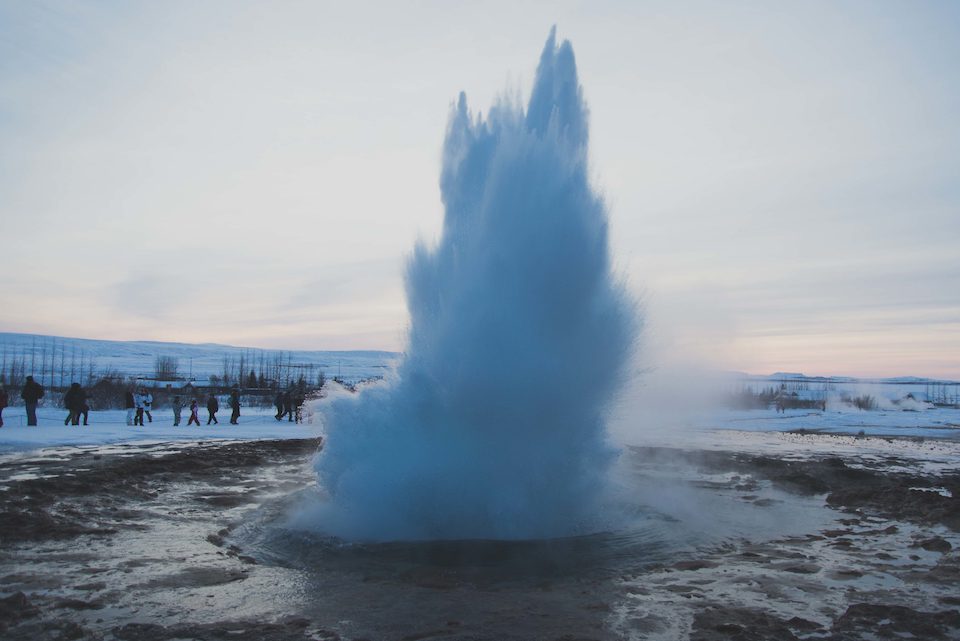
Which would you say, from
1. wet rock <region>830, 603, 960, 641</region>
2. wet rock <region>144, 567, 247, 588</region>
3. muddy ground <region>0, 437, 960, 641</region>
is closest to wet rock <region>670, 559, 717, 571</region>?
muddy ground <region>0, 437, 960, 641</region>

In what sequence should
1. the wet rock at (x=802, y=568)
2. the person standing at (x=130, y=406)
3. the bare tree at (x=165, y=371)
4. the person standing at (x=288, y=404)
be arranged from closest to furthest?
the wet rock at (x=802, y=568)
the person standing at (x=130, y=406)
the person standing at (x=288, y=404)
the bare tree at (x=165, y=371)

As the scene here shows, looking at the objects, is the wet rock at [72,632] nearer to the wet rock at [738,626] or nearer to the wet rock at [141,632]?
the wet rock at [141,632]

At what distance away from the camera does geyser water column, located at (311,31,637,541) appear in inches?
369

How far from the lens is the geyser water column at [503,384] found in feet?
30.8

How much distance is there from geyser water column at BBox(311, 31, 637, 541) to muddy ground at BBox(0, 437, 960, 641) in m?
1.59

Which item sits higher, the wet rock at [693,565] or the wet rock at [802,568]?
the wet rock at [802,568]

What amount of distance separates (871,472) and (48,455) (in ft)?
61.0

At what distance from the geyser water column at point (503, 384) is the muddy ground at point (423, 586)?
5.20 ft

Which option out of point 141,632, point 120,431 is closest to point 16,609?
point 141,632

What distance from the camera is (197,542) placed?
27.7ft

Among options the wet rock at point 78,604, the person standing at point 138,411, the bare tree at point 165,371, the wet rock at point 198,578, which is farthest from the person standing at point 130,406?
the bare tree at point 165,371

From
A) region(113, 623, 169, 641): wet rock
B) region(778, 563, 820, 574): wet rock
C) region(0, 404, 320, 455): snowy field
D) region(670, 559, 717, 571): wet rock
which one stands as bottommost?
region(0, 404, 320, 455): snowy field

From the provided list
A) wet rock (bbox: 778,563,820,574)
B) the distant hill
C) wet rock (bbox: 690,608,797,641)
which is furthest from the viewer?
the distant hill

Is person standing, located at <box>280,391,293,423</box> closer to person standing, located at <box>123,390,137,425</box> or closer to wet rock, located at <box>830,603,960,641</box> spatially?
person standing, located at <box>123,390,137,425</box>
